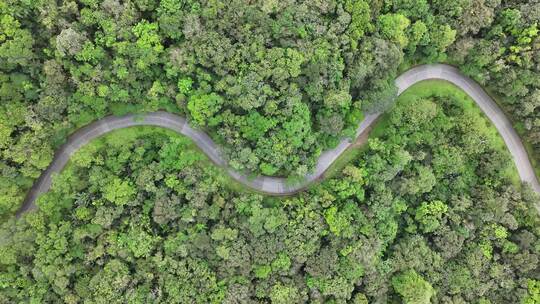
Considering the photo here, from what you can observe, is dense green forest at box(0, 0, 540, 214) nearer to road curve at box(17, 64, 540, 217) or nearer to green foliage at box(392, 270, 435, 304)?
road curve at box(17, 64, 540, 217)

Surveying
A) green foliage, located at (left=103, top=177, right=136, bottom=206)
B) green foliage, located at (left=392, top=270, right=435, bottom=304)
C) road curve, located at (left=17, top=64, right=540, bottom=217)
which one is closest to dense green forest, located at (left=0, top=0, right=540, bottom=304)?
green foliage, located at (left=103, top=177, right=136, bottom=206)

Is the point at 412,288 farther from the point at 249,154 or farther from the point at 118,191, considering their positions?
the point at 118,191

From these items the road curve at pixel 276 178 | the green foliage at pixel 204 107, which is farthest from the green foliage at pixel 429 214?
the green foliage at pixel 204 107

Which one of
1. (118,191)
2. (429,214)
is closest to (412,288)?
(429,214)

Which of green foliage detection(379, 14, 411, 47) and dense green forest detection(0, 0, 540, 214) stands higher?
green foliage detection(379, 14, 411, 47)

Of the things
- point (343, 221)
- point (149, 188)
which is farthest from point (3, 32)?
point (343, 221)

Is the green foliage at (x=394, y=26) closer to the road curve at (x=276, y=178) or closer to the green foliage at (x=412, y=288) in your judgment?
the road curve at (x=276, y=178)
